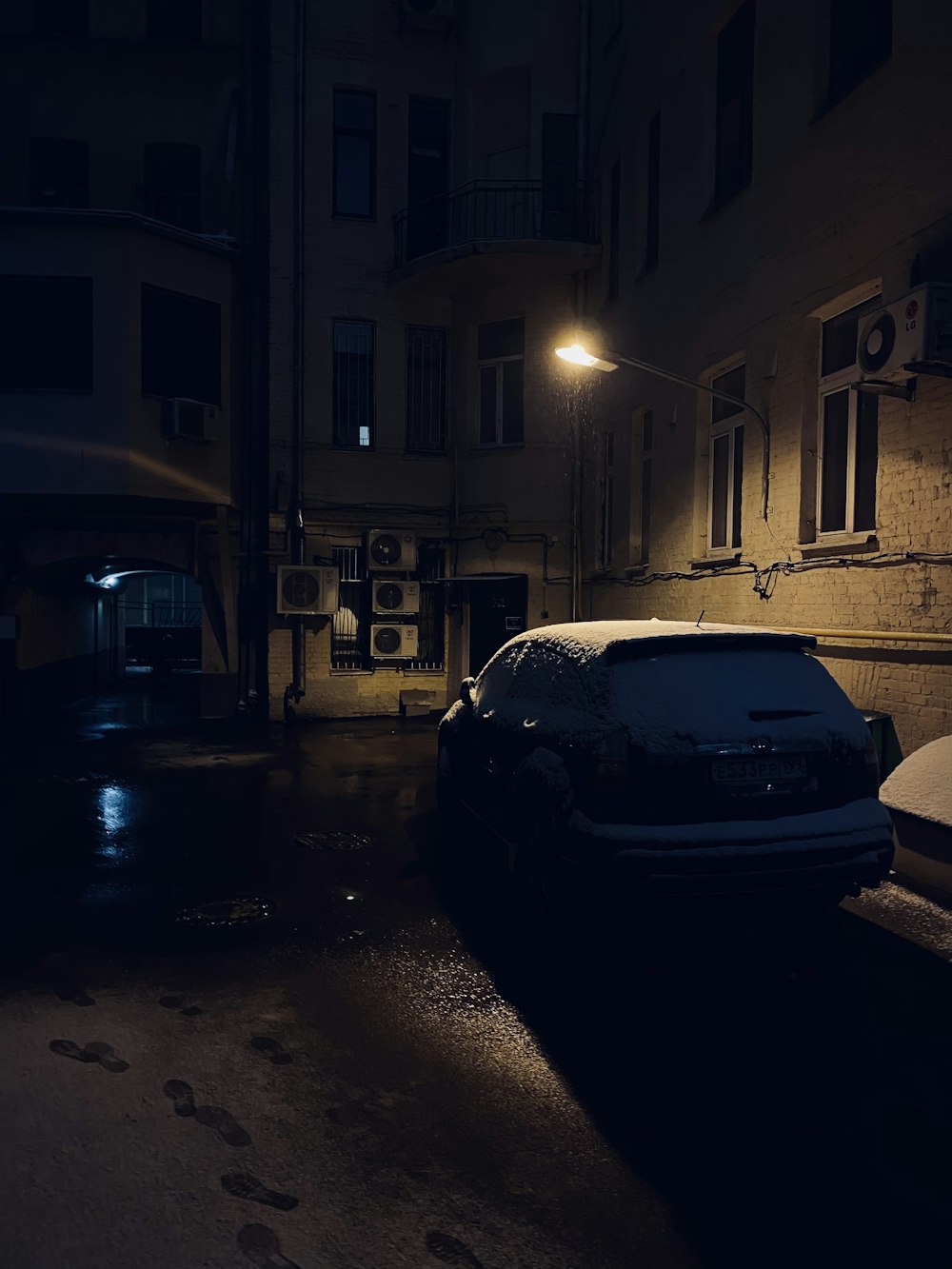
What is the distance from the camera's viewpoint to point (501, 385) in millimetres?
17062

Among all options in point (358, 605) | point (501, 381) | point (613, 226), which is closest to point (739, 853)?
point (613, 226)

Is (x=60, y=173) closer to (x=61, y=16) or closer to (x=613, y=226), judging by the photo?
(x=61, y=16)

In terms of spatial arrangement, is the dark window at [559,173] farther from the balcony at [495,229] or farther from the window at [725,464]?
the window at [725,464]

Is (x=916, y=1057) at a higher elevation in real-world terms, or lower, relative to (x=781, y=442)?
lower

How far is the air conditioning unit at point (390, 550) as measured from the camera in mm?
16625

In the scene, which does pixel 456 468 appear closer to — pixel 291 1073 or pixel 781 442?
pixel 781 442

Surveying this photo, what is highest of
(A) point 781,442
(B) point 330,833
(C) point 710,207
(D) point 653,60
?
(D) point 653,60

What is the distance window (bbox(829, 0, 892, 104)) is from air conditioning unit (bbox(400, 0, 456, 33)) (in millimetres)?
10089

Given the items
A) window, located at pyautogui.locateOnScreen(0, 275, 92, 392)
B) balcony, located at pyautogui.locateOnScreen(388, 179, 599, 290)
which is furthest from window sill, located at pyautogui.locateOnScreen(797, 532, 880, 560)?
window, located at pyautogui.locateOnScreen(0, 275, 92, 392)

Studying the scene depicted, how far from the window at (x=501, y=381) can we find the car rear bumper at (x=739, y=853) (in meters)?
12.7

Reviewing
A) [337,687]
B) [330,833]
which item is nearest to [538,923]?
[330,833]

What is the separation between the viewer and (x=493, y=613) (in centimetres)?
1725

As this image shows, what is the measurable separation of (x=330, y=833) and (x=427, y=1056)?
4.31 metres

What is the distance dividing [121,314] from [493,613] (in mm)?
7870
